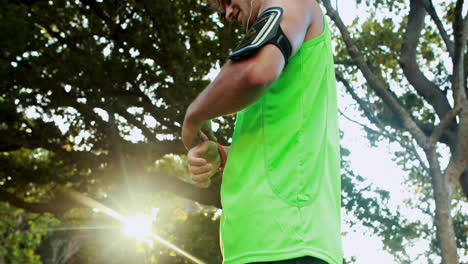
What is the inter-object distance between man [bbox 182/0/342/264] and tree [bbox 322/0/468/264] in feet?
22.9

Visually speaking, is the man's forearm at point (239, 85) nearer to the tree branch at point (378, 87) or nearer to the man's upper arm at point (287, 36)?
the man's upper arm at point (287, 36)

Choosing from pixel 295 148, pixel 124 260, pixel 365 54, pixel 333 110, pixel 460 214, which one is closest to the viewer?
pixel 295 148

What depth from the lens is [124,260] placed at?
1445 cm

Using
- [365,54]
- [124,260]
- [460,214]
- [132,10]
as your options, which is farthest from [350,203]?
[460,214]

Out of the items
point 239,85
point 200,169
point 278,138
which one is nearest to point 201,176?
point 200,169

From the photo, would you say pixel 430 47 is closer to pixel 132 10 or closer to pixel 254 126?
pixel 132 10

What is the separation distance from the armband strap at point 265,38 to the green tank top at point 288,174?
0.54 ft

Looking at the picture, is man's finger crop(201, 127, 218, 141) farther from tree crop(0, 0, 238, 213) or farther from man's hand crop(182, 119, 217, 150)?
tree crop(0, 0, 238, 213)

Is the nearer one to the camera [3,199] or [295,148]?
[295,148]

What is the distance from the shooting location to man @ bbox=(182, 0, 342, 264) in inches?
41.0

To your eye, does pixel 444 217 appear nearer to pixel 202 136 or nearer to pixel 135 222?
pixel 202 136

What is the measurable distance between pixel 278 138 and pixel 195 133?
26cm

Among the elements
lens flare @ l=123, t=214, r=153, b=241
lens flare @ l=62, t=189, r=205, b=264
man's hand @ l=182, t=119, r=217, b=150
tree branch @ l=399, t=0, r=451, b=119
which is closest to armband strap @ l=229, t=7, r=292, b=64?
man's hand @ l=182, t=119, r=217, b=150

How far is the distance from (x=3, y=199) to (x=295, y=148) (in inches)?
468
